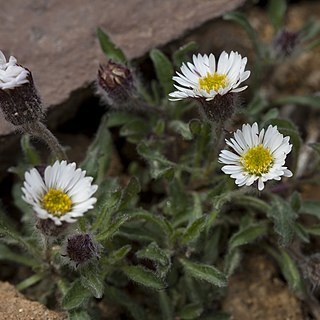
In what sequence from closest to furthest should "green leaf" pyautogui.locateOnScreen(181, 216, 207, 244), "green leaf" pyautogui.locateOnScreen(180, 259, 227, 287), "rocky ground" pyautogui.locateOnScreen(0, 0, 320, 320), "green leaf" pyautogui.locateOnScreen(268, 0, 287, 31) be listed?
"green leaf" pyautogui.locateOnScreen(180, 259, 227, 287) < "green leaf" pyautogui.locateOnScreen(181, 216, 207, 244) < "rocky ground" pyautogui.locateOnScreen(0, 0, 320, 320) < "green leaf" pyautogui.locateOnScreen(268, 0, 287, 31)

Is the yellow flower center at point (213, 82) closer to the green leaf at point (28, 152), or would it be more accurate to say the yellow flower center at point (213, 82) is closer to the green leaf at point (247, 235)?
the green leaf at point (247, 235)

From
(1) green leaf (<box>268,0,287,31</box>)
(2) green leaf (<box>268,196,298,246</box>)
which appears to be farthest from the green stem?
(1) green leaf (<box>268,0,287,31</box>)

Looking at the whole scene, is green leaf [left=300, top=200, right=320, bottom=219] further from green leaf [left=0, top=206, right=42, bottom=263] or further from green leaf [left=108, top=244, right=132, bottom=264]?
green leaf [left=0, top=206, right=42, bottom=263]

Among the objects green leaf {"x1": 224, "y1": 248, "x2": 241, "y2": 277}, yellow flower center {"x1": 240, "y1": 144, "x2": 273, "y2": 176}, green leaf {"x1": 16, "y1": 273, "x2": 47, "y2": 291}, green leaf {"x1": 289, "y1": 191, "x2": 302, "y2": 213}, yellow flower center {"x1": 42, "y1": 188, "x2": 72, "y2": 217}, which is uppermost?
yellow flower center {"x1": 42, "y1": 188, "x2": 72, "y2": 217}

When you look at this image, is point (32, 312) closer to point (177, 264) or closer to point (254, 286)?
point (177, 264)

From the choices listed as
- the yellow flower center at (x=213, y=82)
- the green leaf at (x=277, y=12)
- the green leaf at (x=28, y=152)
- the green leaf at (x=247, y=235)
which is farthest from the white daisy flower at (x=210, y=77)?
Answer: the green leaf at (x=277, y=12)

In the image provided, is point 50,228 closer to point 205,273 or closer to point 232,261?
point 205,273

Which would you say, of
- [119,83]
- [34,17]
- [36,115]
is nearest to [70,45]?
[34,17]
